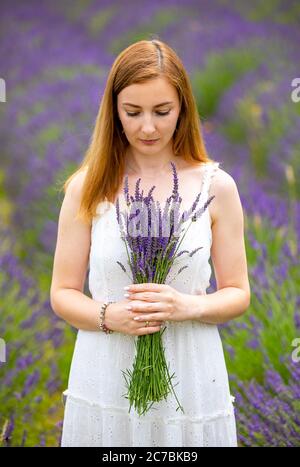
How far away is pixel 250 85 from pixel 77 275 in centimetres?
595

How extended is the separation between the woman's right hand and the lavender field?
76 cm

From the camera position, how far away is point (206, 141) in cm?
575

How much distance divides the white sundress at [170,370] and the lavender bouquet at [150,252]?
0.16 feet

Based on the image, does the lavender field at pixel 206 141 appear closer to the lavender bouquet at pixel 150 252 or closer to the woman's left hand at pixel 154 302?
the lavender bouquet at pixel 150 252

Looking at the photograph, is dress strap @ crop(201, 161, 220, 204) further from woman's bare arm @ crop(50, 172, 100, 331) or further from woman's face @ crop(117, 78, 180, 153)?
woman's bare arm @ crop(50, 172, 100, 331)

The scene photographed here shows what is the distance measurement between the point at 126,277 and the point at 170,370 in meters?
0.28

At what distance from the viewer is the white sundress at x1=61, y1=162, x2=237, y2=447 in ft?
7.56

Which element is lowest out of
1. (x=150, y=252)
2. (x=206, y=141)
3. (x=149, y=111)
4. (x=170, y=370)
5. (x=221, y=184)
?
(x=170, y=370)

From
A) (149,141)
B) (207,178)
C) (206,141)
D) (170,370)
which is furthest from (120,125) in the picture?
(206,141)

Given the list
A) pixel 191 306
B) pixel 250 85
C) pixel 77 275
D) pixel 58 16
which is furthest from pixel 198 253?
pixel 58 16

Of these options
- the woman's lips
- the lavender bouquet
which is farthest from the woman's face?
the lavender bouquet

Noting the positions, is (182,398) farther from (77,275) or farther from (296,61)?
(296,61)

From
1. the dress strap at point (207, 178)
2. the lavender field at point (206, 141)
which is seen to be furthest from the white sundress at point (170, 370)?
the lavender field at point (206, 141)

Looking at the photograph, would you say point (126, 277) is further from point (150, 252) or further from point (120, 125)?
point (120, 125)
